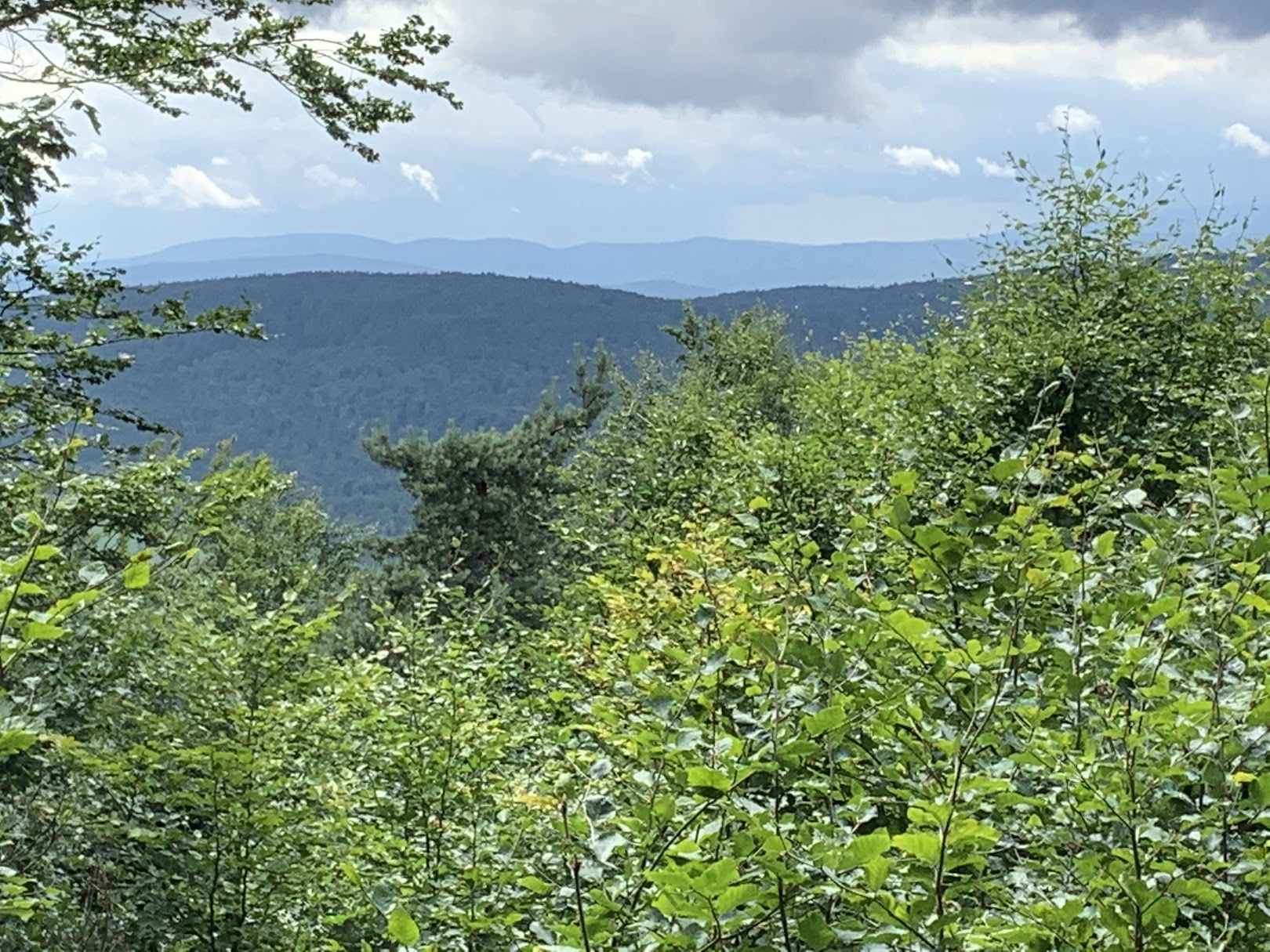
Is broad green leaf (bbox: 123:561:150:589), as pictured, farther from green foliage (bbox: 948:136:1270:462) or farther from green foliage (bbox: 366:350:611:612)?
green foliage (bbox: 366:350:611:612)

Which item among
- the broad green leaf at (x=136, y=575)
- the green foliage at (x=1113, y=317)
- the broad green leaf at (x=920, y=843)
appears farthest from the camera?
the green foliage at (x=1113, y=317)

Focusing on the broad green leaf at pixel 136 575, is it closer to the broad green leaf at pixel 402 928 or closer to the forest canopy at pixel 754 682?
the forest canopy at pixel 754 682

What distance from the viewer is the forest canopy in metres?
2.27

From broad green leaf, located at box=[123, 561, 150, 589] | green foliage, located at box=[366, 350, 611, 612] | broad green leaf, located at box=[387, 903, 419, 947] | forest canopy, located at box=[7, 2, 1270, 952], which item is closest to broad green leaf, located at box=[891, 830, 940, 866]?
forest canopy, located at box=[7, 2, 1270, 952]

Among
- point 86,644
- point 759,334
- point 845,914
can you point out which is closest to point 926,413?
point 86,644

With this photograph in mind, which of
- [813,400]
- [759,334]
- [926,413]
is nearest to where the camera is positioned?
[926,413]

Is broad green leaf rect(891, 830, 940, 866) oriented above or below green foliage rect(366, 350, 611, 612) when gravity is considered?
above

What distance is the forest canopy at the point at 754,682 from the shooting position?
2.27 m

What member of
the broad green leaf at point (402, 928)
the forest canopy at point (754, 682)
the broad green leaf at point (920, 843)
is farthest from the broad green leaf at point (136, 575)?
the broad green leaf at point (920, 843)

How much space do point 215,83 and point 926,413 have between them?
8018 mm

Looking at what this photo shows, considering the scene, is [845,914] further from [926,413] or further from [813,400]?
[813,400]

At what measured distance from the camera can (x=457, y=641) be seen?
7938 millimetres

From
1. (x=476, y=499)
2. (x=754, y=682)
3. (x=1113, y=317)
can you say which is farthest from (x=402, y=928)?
(x=476, y=499)

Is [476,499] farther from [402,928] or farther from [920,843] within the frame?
[920,843]
